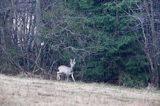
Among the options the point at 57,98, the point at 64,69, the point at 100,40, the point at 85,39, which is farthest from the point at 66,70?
the point at 57,98

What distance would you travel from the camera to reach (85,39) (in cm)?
1892

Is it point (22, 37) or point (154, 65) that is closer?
point (154, 65)

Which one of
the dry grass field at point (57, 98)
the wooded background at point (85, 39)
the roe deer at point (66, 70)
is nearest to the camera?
the dry grass field at point (57, 98)

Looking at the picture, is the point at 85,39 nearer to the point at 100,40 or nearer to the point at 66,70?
the point at 100,40

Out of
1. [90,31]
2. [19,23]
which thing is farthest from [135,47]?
[19,23]

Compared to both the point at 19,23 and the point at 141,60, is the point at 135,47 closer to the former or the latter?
the point at 141,60

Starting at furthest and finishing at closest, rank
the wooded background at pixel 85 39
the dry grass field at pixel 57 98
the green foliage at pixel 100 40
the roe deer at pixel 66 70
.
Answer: the roe deer at pixel 66 70, the green foliage at pixel 100 40, the wooded background at pixel 85 39, the dry grass field at pixel 57 98

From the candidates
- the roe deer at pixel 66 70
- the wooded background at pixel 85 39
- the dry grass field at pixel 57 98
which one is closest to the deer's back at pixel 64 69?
the roe deer at pixel 66 70

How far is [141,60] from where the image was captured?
18188 mm

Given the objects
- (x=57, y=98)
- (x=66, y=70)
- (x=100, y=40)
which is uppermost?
(x=100, y=40)

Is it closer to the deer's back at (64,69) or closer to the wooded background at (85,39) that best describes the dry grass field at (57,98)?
the wooded background at (85,39)

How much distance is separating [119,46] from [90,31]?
1363 millimetres

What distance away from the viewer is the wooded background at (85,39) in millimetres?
18078

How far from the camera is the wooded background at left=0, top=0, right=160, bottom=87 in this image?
1808 cm
